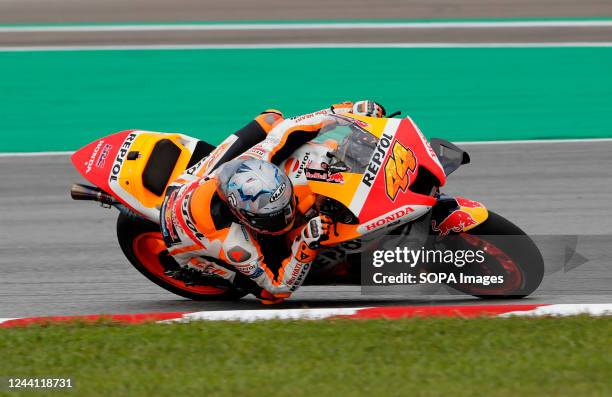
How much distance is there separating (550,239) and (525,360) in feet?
9.13

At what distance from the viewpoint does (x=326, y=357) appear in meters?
5.52

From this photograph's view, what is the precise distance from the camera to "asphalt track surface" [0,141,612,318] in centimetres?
730

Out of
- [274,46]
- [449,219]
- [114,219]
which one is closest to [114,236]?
[114,219]

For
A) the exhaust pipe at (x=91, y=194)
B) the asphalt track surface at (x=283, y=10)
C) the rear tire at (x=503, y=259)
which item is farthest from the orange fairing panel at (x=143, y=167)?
the asphalt track surface at (x=283, y=10)

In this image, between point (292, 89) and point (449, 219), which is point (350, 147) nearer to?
point (449, 219)

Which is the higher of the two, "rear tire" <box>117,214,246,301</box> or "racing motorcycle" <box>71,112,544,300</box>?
"racing motorcycle" <box>71,112,544,300</box>

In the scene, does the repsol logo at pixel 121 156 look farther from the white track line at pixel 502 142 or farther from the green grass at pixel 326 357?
the white track line at pixel 502 142

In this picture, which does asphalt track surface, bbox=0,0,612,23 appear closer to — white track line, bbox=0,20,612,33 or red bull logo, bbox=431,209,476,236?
white track line, bbox=0,20,612,33

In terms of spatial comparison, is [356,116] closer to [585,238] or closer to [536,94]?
[585,238]

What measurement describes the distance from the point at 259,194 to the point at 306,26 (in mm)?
9865

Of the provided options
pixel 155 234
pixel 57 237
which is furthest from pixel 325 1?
pixel 155 234

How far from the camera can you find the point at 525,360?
5375 mm

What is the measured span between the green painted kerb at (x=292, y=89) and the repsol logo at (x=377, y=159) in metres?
5.41

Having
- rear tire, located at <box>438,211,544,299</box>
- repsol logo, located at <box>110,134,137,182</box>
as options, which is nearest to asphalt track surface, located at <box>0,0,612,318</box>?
rear tire, located at <box>438,211,544,299</box>
